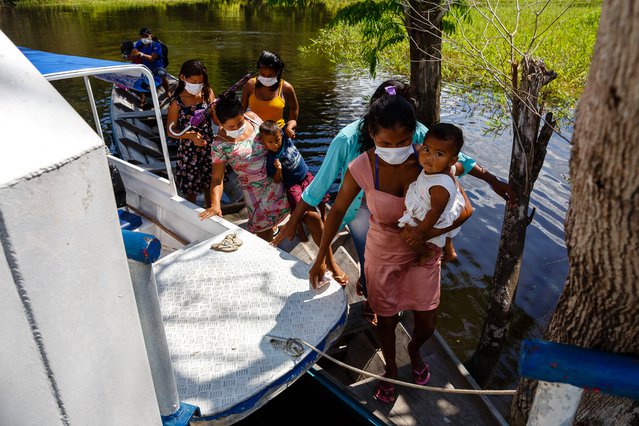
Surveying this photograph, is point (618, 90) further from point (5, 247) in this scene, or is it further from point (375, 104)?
point (375, 104)

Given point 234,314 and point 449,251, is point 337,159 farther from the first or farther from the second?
point 234,314

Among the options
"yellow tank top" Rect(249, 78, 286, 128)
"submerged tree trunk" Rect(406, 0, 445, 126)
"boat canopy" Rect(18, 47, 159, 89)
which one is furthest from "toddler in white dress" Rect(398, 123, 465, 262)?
"submerged tree trunk" Rect(406, 0, 445, 126)

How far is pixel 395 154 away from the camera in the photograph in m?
2.40

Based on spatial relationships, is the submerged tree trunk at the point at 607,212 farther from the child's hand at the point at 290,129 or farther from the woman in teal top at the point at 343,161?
the child's hand at the point at 290,129

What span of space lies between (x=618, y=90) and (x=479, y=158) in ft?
25.3

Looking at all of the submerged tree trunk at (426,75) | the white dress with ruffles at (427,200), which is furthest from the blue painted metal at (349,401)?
the submerged tree trunk at (426,75)

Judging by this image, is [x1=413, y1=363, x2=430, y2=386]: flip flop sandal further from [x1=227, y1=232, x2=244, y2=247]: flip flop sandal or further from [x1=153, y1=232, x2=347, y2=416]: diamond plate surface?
[x1=227, y1=232, x2=244, y2=247]: flip flop sandal

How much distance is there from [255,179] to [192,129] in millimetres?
1371

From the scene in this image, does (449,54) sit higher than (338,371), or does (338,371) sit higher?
(449,54)

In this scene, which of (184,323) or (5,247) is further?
(184,323)

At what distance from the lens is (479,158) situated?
8289 mm

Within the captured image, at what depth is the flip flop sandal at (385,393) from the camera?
2902 mm

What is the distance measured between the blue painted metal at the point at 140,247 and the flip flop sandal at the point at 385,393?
212cm

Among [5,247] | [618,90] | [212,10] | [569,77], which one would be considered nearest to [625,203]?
[618,90]
